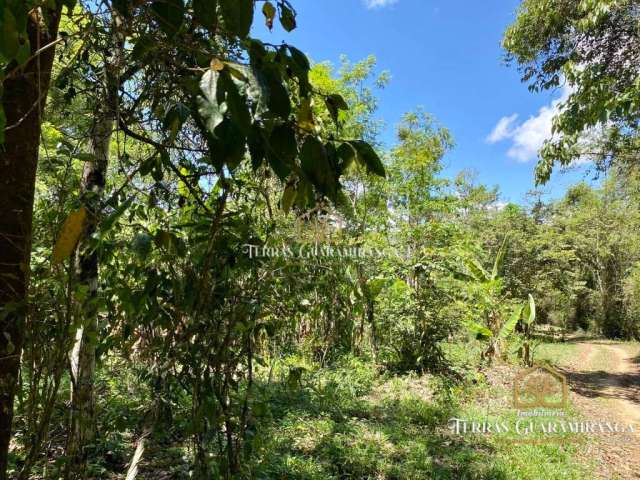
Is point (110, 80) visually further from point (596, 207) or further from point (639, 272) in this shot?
point (596, 207)

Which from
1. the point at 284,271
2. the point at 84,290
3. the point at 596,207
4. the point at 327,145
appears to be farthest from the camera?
the point at 596,207

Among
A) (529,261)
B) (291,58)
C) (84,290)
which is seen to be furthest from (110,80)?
(529,261)

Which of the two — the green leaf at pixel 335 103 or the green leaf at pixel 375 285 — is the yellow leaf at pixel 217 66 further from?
the green leaf at pixel 375 285

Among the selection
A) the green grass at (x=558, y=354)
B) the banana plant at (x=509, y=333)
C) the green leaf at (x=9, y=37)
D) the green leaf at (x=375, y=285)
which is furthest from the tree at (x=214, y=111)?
the green grass at (x=558, y=354)

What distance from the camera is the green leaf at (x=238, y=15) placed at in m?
0.52

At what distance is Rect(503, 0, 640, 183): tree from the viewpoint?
14.7 feet

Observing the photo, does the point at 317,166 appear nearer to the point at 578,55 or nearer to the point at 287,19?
the point at 287,19

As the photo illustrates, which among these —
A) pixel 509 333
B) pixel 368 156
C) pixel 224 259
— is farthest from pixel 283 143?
pixel 509 333

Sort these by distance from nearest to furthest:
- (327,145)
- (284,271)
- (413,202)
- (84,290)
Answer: (327,145) < (84,290) < (284,271) < (413,202)

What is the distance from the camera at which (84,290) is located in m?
0.96

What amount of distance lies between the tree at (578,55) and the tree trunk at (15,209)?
4716 millimetres

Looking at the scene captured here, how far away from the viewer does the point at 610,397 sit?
6.12 m

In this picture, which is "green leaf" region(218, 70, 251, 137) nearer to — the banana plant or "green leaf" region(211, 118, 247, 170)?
"green leaf" region(211, 118, 247, 170)

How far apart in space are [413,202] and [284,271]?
587cm
